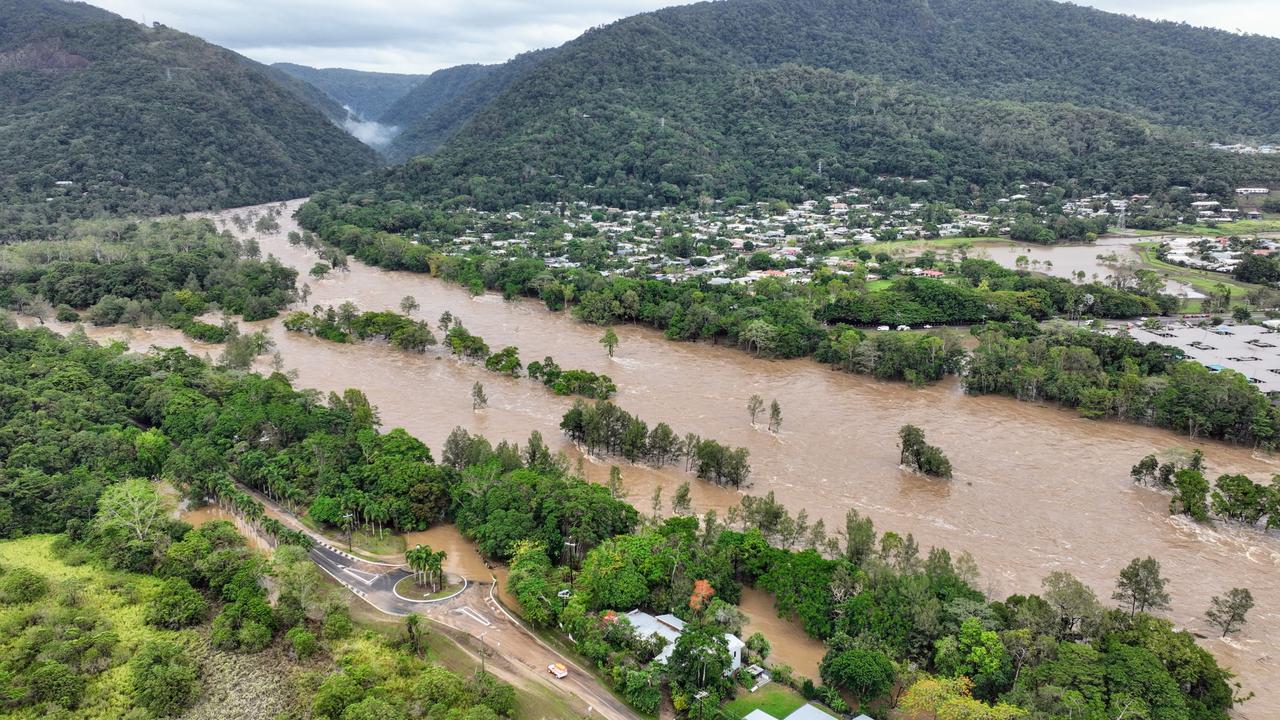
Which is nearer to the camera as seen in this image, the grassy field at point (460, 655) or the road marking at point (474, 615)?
the grassy field at point (460, 655)

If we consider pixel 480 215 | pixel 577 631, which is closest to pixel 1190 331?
pixel 577 631

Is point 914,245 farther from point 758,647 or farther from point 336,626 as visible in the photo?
point 336,626

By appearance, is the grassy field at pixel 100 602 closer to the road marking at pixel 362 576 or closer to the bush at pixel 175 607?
the bush at pixel 175 607

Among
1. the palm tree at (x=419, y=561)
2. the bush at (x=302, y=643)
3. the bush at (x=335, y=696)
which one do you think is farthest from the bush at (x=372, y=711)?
the palm tree at (x=419, y=561)

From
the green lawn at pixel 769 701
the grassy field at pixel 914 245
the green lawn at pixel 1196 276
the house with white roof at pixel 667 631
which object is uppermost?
the grassy field at pixel 914 245

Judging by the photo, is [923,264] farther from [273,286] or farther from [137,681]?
[137,681]

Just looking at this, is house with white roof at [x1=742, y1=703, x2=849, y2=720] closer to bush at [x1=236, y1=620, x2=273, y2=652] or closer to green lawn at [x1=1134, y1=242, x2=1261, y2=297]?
bush at [x1=236, y1=620, x2=273, y2=652]
